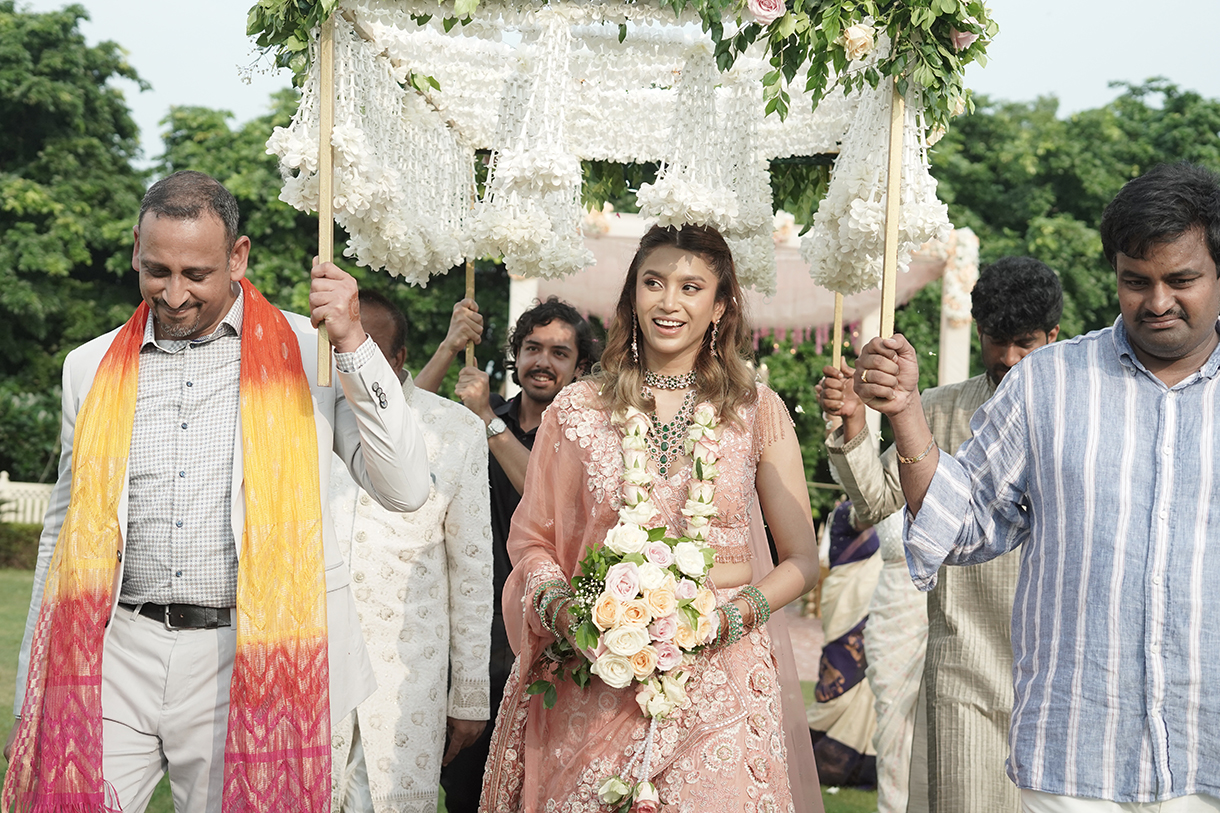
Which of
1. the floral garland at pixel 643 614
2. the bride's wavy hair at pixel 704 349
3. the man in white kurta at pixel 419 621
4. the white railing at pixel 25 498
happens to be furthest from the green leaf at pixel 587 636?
the white railing at pixel 25 498

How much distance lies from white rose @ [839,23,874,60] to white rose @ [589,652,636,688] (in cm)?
179

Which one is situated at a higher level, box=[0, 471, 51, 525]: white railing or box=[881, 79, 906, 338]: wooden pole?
box=[881, 79, 906, 338]: wooden pole

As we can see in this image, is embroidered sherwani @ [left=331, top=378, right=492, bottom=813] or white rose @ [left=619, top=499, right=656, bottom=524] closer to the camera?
white rose @ [left=619, top=499, right=656, bottom=524]

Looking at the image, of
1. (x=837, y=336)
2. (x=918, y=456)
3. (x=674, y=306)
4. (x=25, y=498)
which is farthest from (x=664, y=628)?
(x=25, y=498)

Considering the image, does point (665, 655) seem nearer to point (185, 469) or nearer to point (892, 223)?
point (892, 223)

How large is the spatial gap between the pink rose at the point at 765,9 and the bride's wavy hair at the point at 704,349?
2.23ft

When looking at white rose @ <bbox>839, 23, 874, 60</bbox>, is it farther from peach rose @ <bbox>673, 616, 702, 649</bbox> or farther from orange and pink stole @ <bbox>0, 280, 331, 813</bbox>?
orange and pink stole @ <bbox>0, 280, 331, 813</bbox>

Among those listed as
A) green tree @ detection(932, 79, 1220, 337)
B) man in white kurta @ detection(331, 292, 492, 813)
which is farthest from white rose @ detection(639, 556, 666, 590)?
green tree @ detection(932, 79, 1220, 337)

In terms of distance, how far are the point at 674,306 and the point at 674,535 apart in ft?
2.27

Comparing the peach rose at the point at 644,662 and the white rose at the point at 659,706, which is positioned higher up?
the peach rose at the point at 644,662

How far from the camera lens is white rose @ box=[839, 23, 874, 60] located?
3.25m

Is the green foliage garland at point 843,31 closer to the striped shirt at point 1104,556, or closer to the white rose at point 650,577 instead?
the striped shirt at point 1104,556

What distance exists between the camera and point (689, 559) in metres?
3.08

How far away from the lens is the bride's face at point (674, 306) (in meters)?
3.54
